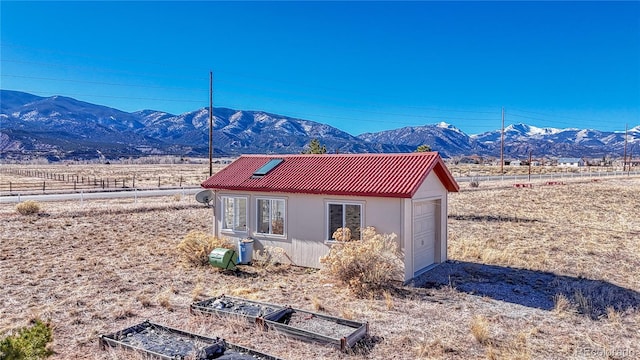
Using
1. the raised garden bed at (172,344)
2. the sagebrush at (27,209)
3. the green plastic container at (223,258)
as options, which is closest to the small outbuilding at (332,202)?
the green plastic container at (223,258)

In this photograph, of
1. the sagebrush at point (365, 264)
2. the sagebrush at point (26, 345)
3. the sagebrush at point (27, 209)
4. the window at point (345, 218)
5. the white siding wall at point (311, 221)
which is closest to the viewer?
the sagebrush at point (26, 345)

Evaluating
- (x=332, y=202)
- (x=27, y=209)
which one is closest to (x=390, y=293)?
(x=332, y=202)

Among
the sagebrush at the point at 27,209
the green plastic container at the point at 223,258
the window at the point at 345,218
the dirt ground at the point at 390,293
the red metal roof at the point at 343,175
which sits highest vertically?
the red metal roof at the point at 343,175

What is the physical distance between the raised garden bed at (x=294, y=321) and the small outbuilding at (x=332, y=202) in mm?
3836

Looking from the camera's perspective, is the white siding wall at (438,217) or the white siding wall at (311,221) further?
the white siding wall at (311,221)

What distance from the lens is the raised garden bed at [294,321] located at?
807cm

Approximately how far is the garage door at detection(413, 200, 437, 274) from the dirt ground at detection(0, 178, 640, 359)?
1.82ft

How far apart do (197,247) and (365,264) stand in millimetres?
5887

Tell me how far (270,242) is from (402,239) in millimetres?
4509

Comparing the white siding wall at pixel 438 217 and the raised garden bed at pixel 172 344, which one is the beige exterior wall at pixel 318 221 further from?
the raised garden bed at pixel 172 344

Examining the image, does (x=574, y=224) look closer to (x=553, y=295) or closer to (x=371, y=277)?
(x=553, y=295)

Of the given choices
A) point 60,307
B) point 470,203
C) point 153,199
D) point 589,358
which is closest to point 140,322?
point 60,307

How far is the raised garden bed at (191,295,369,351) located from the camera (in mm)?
8070

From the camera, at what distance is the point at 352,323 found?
875 cm
